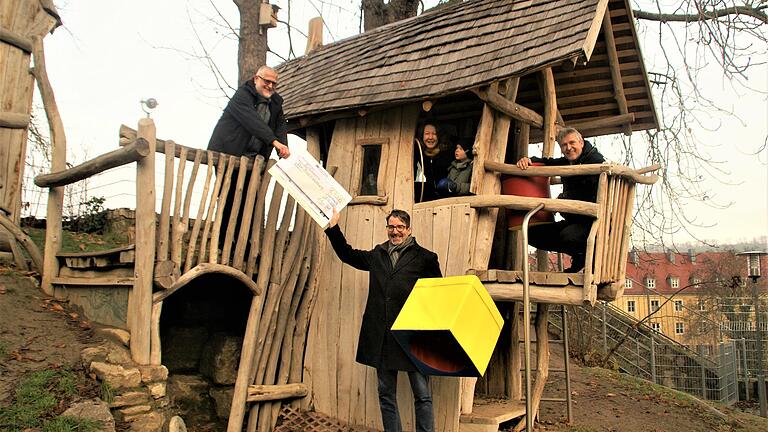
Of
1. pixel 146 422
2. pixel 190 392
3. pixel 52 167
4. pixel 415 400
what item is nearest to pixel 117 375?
pixel 146 422

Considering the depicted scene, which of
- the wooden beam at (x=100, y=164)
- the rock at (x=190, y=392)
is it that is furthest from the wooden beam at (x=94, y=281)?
the rock at (x=190, y=392)

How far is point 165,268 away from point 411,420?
293 centimetres

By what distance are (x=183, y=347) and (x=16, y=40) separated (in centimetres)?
487

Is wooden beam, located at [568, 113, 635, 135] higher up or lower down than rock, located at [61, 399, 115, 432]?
higher up

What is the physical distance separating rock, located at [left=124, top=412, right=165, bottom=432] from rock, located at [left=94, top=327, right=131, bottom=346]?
2.23 ft

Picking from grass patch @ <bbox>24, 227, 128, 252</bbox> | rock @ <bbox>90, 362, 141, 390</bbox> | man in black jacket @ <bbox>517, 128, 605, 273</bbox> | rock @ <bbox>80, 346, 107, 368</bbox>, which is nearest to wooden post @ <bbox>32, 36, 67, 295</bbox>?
rock @ <bbox>80, 346, 107, 368</bbox>

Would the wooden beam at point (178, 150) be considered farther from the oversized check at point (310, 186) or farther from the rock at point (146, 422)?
the rock at point (146, 422)

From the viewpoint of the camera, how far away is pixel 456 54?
7.00 meters

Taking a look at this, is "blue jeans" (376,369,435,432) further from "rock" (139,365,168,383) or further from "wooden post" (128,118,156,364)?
"wooden post" (128,118,156,364)

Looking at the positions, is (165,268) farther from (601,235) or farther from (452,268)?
(601,235)

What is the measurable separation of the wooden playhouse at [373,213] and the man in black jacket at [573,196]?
10.0 inches

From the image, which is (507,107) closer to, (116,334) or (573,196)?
(573,196)

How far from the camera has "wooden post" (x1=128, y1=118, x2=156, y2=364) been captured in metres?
5.54

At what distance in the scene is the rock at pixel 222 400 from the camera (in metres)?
7.04
